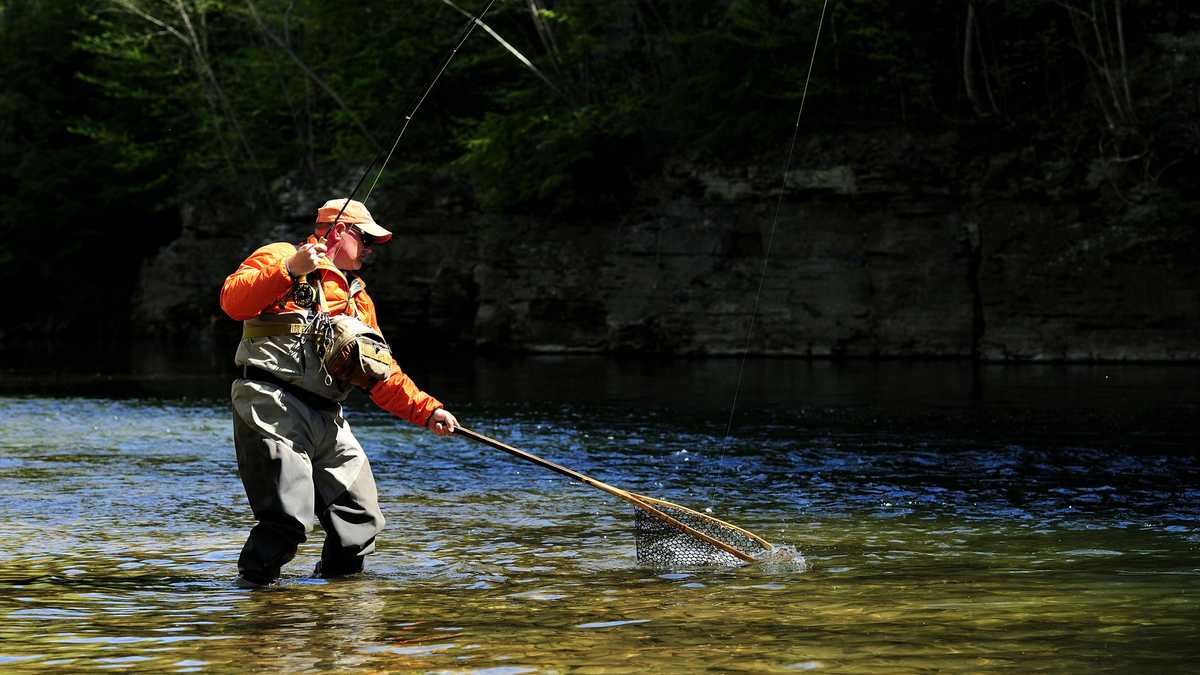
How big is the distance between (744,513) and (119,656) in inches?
185

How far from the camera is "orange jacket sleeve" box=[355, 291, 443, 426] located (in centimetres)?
646

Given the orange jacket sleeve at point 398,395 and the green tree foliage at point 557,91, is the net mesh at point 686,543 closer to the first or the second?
the orange jacket sleeve at point 398,395

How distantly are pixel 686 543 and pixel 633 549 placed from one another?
655 mm

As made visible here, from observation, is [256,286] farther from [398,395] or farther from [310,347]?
[398,395]

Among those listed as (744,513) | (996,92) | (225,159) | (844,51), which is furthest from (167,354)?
(744,513)

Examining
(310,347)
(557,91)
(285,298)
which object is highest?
(557,91)

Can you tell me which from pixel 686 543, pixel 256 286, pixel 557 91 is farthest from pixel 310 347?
pixel 557 91

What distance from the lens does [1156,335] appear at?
77.9 ft

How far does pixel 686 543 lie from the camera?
6973mm

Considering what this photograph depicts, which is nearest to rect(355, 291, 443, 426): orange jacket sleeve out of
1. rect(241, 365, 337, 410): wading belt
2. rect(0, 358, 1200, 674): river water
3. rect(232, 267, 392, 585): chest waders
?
rect(232, 267, 392, 585): chest waders

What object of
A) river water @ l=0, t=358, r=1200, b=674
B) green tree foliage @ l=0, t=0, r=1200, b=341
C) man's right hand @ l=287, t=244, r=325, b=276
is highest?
green tree foliage @ l=0, t=0, r=1200, b=341

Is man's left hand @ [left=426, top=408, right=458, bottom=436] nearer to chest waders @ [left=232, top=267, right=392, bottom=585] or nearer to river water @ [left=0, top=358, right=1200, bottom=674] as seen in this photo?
chest waders @ [left=232, top=267, right=392, bottom=585]

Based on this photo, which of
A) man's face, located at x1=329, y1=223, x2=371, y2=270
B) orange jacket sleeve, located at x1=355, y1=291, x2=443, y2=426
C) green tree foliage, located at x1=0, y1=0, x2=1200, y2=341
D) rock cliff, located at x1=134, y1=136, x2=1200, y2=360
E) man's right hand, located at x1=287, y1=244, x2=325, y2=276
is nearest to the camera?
man's right hand, located at x1=287, y1=244, x2=325, y2=276

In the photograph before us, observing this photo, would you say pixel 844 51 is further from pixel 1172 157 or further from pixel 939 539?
pixel 939 539
